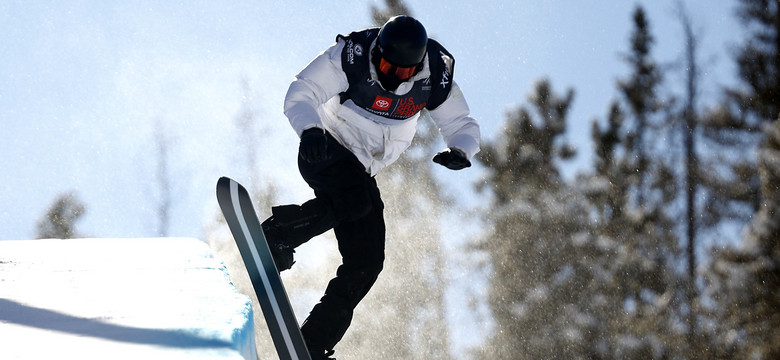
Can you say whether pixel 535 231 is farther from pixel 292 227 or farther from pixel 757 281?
pixel 292 227

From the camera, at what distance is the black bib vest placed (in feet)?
10.0

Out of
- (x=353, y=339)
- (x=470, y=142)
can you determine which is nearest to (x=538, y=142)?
Result: (x=353, y=339)

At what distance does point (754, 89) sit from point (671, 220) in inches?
116

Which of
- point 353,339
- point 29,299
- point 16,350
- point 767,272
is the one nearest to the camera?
point 16,350

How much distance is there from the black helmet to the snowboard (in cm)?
71

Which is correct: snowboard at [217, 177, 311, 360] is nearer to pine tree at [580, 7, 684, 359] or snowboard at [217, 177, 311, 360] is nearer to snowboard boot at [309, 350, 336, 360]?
snowboard boot at [309, 350, 336, 360]

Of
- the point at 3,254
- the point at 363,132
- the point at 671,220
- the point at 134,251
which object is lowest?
the point at 671,220

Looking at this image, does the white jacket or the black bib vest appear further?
the black bib vest

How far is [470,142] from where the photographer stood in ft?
10.9

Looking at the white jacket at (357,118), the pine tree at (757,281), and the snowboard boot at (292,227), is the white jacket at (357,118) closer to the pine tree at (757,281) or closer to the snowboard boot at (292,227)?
the snowboard boot at (292,227)

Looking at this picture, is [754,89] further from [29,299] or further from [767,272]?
[29,299]

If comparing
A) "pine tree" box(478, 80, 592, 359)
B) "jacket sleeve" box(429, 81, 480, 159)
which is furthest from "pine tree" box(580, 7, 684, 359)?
"jacket sleeve" box(429, 81, 480, 159)

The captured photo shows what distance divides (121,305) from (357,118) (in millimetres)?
1287

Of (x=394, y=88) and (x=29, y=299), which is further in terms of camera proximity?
(x=394, y=88)
